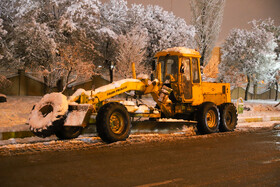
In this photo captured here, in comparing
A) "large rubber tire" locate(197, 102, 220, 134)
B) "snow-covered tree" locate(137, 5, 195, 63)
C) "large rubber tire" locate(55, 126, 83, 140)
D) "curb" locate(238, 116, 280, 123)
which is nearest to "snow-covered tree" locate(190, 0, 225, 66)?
"snow-covered tree" locate(137, 5, 195, 63)

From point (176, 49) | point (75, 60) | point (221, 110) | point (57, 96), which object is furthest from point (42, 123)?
point (75, 60)

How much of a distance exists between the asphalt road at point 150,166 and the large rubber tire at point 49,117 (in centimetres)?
123

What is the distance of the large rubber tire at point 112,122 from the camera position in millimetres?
10055

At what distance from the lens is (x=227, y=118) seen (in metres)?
15.1

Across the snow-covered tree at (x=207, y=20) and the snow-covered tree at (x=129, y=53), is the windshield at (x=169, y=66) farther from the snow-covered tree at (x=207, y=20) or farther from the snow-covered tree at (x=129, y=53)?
the snow-covered tree at (x=207, y=20)

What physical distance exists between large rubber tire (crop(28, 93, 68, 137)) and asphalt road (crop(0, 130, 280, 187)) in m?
1.23

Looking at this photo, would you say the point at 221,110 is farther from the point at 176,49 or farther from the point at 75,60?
the point at 75,60

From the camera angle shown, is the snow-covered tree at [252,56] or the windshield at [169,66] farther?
the snow-covered tree at [252,56]

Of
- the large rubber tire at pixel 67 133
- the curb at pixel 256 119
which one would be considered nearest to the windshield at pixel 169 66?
the large rubber tire at pixel 67 133

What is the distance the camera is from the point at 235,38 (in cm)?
4909

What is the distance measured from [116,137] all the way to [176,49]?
4698 millimetres

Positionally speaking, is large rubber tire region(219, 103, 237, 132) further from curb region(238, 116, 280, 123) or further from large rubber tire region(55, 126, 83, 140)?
large rubber tire region(55, 126, 83, 140)

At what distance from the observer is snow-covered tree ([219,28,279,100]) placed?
152 feet

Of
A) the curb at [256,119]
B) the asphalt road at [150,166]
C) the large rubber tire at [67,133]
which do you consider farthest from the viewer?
the curb at [256,119]
